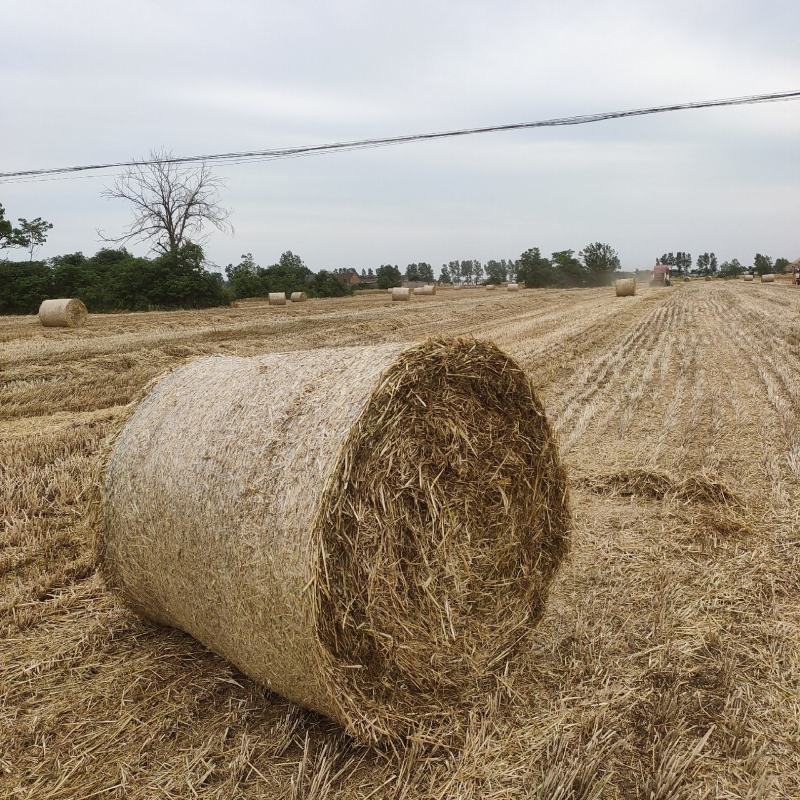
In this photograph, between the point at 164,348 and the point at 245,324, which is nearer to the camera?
the point at 164,348

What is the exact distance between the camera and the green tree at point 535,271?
67125 millimetres

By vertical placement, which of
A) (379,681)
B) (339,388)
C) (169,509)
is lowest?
(379,681)

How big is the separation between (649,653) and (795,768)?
32.5 inches

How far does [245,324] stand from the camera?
725 inches

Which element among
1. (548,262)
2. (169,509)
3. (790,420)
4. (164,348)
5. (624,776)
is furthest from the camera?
(548,262)

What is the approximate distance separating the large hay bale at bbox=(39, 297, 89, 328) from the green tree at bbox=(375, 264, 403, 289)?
135 ft

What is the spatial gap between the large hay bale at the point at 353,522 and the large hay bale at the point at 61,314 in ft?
51.5

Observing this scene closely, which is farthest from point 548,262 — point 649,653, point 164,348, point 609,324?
point 649,653

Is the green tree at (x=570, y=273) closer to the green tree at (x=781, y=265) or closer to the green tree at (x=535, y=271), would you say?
the green tree at (x=535, y=271)

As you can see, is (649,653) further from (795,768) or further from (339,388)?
(339,388)

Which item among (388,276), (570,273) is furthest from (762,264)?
(388,276)

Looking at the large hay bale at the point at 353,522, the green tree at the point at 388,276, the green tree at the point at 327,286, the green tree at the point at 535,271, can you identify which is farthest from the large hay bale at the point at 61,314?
the green tree at the point at 535,271

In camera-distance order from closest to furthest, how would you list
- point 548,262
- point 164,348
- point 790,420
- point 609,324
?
point 790,420, point 164,348, point 609,324, point 548,262

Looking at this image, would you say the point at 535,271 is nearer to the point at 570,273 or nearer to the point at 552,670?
the point at 570,273
